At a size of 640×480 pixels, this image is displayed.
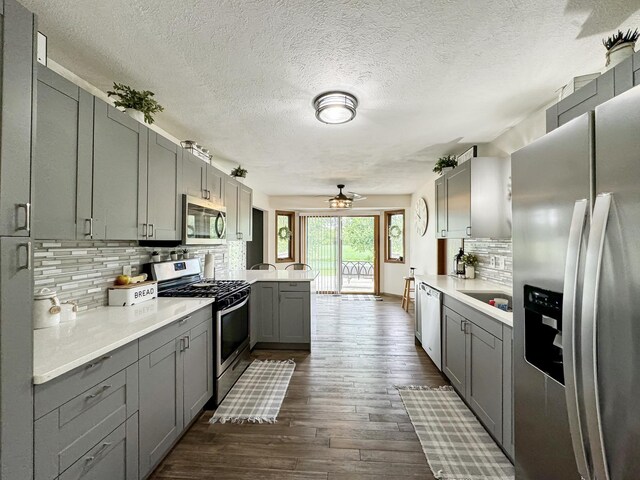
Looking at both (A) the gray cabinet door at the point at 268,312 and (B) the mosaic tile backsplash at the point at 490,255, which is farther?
(A) the gray cabinet door at the point at 268,312

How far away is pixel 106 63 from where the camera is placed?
1.79m

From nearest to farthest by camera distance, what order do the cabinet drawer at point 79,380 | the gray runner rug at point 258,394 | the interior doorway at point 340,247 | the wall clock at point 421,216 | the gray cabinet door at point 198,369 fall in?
the cabinet drawer at point 79,380 → the gray cabinet door at point 198,369 → the gray runner rug at point 258,394 → the wall clock at point 421,216 → the interior doorway at point 340,247

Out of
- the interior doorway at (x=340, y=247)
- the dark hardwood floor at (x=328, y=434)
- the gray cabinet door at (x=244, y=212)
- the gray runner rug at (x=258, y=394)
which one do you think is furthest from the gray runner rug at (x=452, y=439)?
the interior doorway at (x=340, y=247)

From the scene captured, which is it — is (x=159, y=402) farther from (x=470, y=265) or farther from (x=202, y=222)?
(x=470, y=265)

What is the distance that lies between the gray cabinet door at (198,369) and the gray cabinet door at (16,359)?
3.33ft

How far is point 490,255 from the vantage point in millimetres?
3248

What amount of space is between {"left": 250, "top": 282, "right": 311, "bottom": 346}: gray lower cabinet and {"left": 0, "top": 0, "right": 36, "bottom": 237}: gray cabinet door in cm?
282

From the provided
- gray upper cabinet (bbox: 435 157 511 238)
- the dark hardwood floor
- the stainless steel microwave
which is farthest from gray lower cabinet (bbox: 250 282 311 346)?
gray upper cabinet (bbox: 435 157 511 238)

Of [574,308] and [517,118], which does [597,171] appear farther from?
[517,118]

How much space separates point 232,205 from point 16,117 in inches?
110

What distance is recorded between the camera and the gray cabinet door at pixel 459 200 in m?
2.95

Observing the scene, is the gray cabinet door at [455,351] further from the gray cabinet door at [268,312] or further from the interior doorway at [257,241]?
the interior doorway at [257,241]

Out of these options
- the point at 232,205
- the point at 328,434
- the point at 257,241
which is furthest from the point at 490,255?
the point at 257,241

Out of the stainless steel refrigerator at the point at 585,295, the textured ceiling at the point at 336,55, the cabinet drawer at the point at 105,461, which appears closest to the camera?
the stainless steel refrigerator at the point at 585,295
